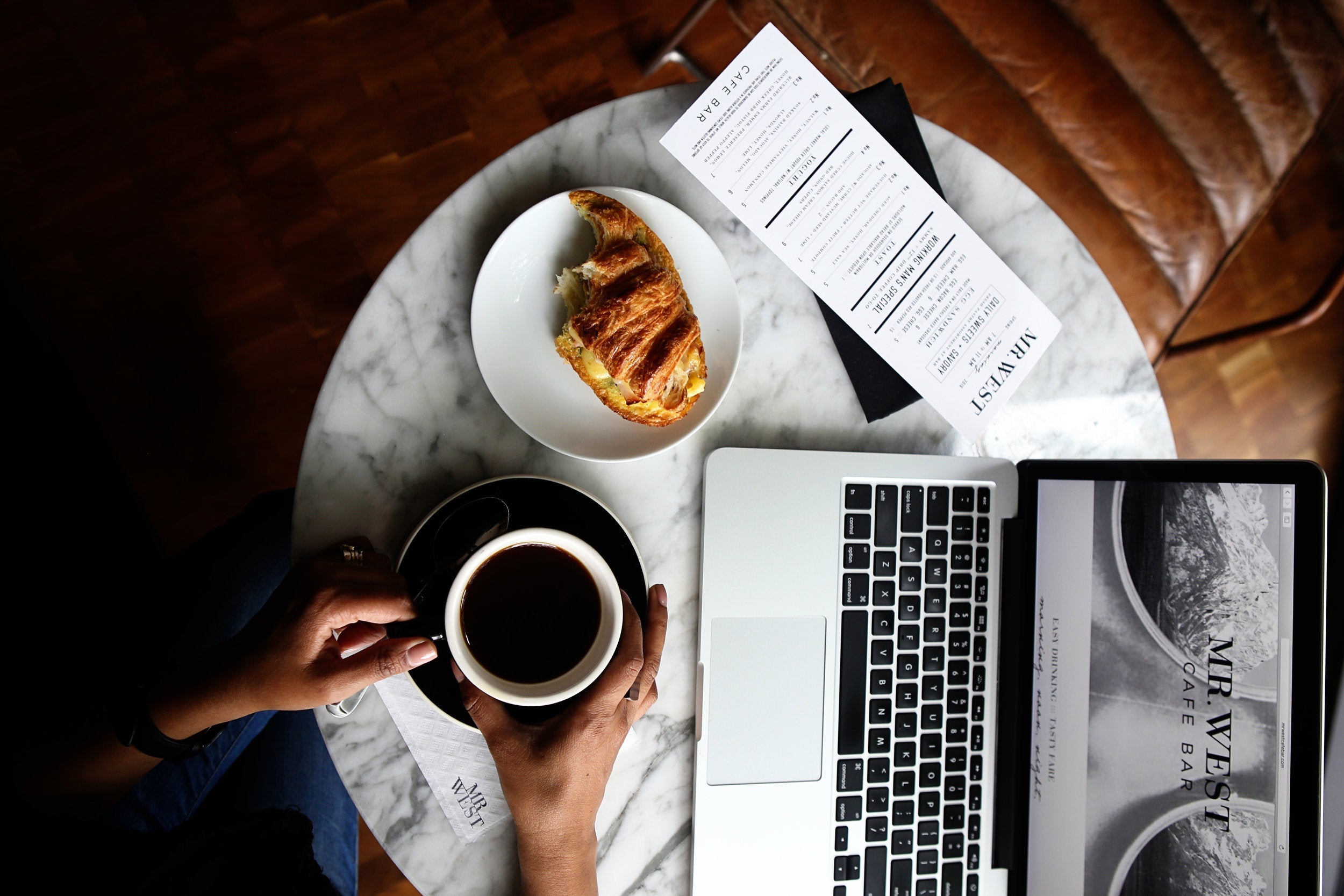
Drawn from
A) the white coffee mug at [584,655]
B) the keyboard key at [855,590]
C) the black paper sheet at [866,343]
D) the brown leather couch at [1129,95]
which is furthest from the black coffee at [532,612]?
the brown leather couch at [1129,95]

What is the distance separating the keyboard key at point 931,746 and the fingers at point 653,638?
0.33m

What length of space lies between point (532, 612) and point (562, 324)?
0.30 metres

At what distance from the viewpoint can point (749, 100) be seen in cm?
90

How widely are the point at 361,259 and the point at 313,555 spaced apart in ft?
2.73

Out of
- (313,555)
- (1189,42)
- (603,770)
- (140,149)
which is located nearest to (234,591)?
(313,555)

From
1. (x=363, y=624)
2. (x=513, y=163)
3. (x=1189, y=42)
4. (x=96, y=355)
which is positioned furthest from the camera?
(x=96, y=355)

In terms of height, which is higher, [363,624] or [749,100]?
[749,100]

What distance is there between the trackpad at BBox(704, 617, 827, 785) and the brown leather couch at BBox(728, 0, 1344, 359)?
0.76m

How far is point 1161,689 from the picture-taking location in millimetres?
813

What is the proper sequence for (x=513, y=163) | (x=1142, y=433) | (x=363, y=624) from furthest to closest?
1. (x=1142, y=433)
2. (x=513, y=163)
3. (x=363, y=624)

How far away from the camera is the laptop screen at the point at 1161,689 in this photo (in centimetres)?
76

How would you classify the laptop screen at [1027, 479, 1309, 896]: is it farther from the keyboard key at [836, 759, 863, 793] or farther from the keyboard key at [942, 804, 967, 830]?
the keyboard key at [836, 759, 863, 793]

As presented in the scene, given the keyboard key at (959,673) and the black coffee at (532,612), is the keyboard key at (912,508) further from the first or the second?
the black coffee at (532,612)

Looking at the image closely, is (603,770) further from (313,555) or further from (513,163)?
(513,163)
